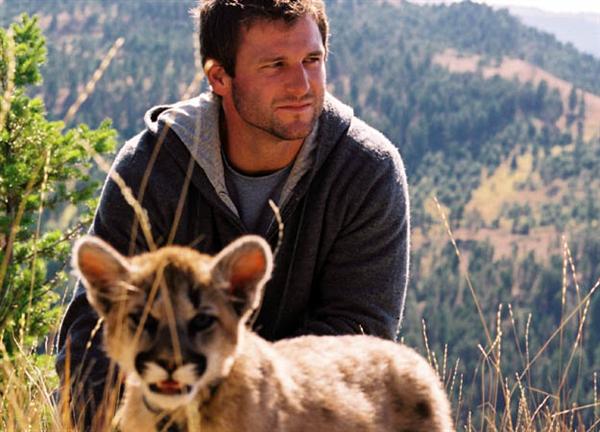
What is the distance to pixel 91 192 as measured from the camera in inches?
1015

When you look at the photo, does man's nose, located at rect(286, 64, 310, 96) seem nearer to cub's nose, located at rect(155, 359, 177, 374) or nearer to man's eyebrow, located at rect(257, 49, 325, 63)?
man's eyebrow, located at rect(257, 49, 325, 63)

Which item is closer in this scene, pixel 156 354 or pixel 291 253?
pixel 156 354

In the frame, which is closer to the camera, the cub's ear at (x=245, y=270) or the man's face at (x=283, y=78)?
the cub's ear at (x=245, y=270)

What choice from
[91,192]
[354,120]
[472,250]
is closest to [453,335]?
[472,250]

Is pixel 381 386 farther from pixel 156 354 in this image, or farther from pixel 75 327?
pixel 75 327

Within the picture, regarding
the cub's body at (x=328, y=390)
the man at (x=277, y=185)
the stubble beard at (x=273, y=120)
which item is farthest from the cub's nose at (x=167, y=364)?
the stubble beard at (x=273, y=120)

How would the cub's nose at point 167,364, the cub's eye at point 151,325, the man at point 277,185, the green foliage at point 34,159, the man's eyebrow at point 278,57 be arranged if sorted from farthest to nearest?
1. the green foliage at point 34,159
2. the man at point 277,185
3. the man's eyebrow at point 278,57
4. the cub's eye at point 151,325
5. the cub's nose at point 167,364

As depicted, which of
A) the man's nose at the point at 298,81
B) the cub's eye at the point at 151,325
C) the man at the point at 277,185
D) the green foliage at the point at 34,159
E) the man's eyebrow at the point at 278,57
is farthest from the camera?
the green foliage at the point at 34,159

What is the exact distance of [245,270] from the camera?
4309 millimetres

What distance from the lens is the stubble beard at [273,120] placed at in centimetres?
621

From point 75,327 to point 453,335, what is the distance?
456 feet

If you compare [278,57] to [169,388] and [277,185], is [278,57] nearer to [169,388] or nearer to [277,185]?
[277,185]

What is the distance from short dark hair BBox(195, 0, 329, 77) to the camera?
6320 mm

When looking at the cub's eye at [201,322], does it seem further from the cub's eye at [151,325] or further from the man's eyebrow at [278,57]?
the man's eyebrow at [278,57]
